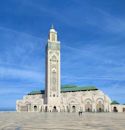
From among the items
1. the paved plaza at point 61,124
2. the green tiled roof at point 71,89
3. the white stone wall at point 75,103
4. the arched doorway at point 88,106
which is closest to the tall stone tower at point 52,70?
the white stone wall at point 75,103

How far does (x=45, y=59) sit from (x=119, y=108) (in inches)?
1646

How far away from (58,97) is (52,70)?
12502 mm

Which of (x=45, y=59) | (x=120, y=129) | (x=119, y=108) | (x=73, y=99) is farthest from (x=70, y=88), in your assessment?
(x=120, y=129)

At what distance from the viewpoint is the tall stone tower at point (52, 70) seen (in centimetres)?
11700

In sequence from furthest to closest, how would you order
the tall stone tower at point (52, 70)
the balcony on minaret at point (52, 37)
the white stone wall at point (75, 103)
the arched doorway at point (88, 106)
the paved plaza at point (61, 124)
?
the balcony on minaret at point (52, 37)
the tall stone tower at point (52, 70)
the arched doorway at point (88, 106)
the white stone wall at point (75, 103)
the paved plaza at point (61, 124)

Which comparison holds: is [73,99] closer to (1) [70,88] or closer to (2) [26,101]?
(1) [70,88]

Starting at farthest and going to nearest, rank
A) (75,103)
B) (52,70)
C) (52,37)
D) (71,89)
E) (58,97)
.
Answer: (52,37) < (71,89) < (52,70) < (58,97) < (75,103)

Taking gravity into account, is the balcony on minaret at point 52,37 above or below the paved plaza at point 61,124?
above

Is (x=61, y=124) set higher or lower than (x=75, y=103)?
lower

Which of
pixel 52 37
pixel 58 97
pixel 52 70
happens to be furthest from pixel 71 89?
pixel 52 37

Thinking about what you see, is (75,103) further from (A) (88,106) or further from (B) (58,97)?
(B) (58,97)

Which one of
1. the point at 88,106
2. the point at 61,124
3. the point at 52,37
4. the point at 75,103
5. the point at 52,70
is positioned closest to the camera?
the point at 61,124

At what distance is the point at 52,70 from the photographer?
12112 centimetres

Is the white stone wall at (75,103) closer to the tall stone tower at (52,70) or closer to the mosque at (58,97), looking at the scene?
the mosque at (58,97)
